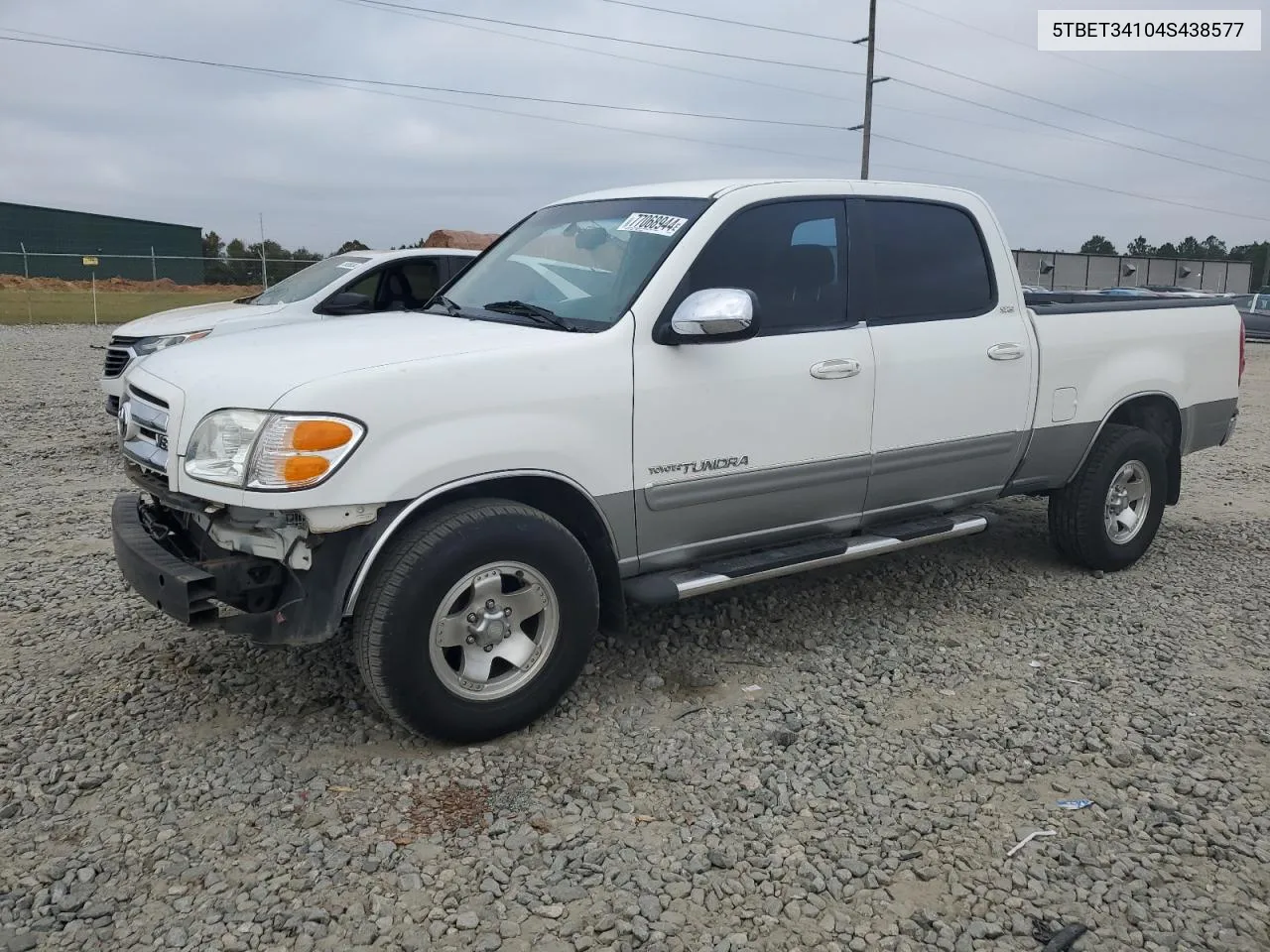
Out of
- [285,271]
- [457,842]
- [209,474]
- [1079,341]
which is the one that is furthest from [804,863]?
[285,271]

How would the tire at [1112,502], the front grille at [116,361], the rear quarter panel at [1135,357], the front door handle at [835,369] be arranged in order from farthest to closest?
1. the front grille at [116,361]
2. the tire at [1112,502]
3. the rear quarter panel at [1135,357]
4. the front door handle at [835,369]

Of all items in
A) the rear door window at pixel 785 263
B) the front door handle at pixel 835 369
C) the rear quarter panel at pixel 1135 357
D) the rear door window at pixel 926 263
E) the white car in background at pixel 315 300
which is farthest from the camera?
the white car in background at pixel 315 300

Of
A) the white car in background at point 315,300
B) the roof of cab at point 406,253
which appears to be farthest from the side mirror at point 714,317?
the roof of cab at point 406,253

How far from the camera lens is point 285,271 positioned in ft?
108

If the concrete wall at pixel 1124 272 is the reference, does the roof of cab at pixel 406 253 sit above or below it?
below

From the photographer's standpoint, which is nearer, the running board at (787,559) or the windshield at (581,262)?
the running board at (787,559)

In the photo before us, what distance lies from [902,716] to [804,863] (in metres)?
1.10

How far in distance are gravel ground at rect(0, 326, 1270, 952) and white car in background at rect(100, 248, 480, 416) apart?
393cm

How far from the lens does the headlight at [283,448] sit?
315cm

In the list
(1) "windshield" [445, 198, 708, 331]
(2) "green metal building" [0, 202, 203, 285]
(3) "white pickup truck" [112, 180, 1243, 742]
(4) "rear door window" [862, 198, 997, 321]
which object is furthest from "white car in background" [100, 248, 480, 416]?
(2) "green metal building" [0, 202, 203, 285]

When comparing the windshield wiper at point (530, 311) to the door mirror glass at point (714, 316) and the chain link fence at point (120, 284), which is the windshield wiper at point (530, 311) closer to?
the door mirror glass at point (714, 316)

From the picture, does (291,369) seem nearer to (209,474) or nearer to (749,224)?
(209,474)

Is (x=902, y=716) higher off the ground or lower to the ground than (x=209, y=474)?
lower

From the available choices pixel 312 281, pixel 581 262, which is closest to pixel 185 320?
pixel 312 281
